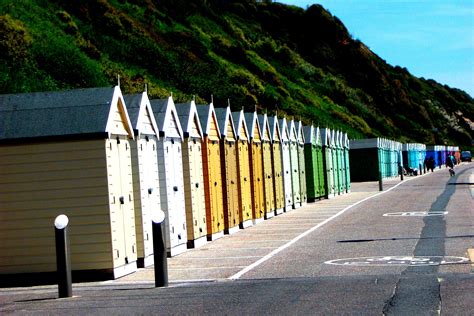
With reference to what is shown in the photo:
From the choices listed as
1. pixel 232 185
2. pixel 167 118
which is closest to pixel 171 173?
pixel 167 118

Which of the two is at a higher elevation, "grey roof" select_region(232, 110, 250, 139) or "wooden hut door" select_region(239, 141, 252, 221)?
"grey roof" select_region(232, 110, 250, 139)

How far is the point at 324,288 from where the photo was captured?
1184 cm

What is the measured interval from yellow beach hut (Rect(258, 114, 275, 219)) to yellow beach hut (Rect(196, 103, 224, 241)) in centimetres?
638

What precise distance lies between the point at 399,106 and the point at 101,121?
470ft

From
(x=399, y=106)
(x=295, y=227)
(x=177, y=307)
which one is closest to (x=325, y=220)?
(x=295, y=227)

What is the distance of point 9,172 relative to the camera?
16.0 m

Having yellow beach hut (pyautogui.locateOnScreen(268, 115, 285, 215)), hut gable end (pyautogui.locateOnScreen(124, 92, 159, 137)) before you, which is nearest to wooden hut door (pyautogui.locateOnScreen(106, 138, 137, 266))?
hut gable end (pyautogui.locateOnScreen(124, 92, 159, 137))

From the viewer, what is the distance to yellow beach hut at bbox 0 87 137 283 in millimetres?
15516

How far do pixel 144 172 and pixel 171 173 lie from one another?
7.02ft

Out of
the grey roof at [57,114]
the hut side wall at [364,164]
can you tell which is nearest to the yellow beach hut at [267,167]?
the grey roof at [57,114]

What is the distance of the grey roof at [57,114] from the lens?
51.2 feet

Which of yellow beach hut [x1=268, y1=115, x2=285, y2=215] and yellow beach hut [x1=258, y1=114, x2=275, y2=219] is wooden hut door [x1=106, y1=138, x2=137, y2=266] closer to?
yellow beach hut [x1=258, y1=114, x2=275, y2=219]

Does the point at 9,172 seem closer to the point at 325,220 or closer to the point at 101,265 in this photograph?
the point at 101,265

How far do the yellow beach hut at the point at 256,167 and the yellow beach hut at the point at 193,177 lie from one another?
6285 millimetres
